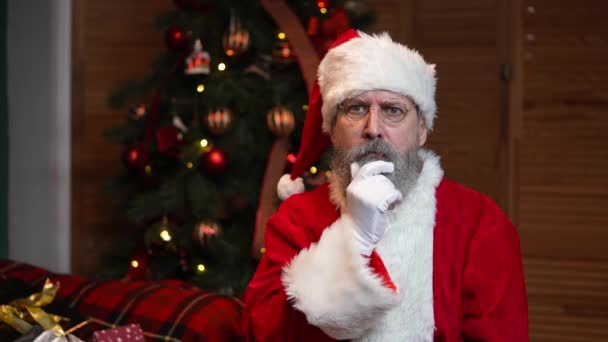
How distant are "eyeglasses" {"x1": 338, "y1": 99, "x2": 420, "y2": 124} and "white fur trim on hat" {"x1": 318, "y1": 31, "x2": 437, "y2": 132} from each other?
0.02 metres

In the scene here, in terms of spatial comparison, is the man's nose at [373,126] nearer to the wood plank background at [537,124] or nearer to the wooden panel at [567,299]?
the wood plank background at [537,124]

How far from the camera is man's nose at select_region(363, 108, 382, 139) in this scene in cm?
167

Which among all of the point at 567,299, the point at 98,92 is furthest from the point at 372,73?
the point at 98,92

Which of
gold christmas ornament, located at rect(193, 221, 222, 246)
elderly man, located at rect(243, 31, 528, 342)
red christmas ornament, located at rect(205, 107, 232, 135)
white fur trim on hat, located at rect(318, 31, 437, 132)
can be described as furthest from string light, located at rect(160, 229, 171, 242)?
white fur trim on hat, located at rect(318, 31, 437, 132)

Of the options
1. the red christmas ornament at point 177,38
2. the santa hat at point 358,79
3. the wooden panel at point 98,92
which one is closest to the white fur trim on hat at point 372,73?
the santa hat at point 358,79

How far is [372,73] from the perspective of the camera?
1728 mm

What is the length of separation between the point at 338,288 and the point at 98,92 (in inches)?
87.7

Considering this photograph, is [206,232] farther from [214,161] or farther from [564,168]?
[564,168]

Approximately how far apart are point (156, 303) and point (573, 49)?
76.2 inches

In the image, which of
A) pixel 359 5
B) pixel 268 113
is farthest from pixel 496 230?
pixel 359 5

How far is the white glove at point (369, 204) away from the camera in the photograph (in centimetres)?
151

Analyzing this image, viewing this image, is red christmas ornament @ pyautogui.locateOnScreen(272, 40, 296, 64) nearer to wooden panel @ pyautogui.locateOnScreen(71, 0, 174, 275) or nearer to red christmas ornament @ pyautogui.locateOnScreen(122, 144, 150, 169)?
red christmas ornament @ pyautogui.locateOnScreen(122, 144, 150, 169)

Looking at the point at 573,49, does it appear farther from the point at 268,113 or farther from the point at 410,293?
the point at 410,293

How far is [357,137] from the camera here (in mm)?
1712
